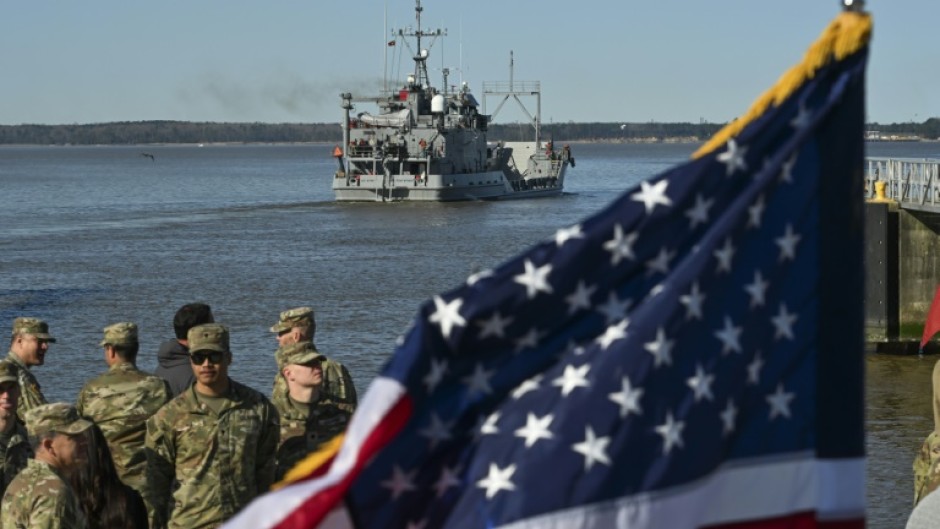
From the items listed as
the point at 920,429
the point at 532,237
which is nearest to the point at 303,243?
the point at 532,237

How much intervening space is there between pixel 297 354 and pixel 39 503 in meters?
1.78

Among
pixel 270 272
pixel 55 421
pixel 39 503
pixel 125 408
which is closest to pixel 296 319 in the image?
pixel 125 408

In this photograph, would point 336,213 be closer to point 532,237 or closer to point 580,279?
point 532,237

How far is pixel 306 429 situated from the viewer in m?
6.54

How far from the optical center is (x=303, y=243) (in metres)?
43.0

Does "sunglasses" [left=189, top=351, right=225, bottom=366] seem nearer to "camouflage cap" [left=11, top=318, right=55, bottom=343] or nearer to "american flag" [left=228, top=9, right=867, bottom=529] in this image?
"camouflage cap" [left=11, top=318, right=55, bottom=343]

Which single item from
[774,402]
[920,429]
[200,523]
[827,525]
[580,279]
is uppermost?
[580,279]

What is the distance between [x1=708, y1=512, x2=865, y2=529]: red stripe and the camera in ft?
9.96

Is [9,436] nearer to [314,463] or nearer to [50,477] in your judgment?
[50,477]

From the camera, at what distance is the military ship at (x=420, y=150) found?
5903 centimetres

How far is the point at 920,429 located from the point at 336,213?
41972 millimetres

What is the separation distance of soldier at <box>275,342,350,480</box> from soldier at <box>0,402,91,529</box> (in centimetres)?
143

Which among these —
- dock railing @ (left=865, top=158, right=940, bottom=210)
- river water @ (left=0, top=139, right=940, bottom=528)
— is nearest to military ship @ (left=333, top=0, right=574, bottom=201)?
river water @ (left=0, top=139, right=940, bottom=528)

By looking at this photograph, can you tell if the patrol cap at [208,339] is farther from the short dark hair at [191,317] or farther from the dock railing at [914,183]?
the dock railing at [914,183]
